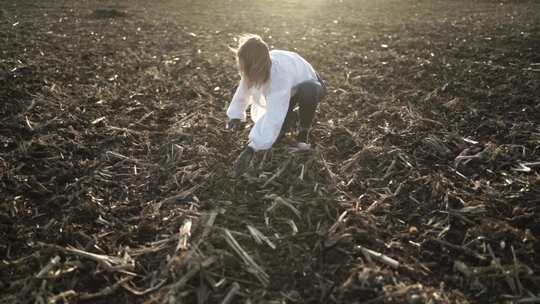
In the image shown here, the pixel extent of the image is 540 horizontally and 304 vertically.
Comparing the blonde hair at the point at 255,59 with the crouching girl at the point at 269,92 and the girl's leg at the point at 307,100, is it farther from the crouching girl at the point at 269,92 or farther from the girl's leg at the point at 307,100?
the girl's leg at the point at 307,100

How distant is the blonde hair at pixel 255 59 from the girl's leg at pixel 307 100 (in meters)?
0.39

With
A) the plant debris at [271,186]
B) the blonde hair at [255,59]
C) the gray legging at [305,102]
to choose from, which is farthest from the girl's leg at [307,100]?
the blonde hair at [255,59]

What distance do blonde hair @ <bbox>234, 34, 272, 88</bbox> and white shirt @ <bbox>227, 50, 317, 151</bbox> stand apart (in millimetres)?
101

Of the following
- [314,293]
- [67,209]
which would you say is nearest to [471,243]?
[314,293]

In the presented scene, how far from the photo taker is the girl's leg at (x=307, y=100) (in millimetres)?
3375

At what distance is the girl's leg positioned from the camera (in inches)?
133

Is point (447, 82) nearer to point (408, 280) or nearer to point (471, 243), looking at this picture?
point (471, 243)

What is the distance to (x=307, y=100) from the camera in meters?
3.41

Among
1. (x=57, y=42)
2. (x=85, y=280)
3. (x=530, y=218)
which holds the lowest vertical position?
(x=85, y=280)

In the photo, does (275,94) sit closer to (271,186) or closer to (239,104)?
(239,104)

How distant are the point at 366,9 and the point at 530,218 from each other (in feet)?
34.2

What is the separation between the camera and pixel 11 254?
8.17 feet

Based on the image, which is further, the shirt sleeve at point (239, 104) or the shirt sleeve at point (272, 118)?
the shirt sleeve at point (239, 104)

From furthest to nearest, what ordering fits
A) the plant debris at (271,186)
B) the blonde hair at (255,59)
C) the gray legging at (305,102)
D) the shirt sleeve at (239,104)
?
the shirt sleeve at (239,104) < the gray legging at (305,102) < the blonde hair at (255,59) < the plant debris at (271,186)
